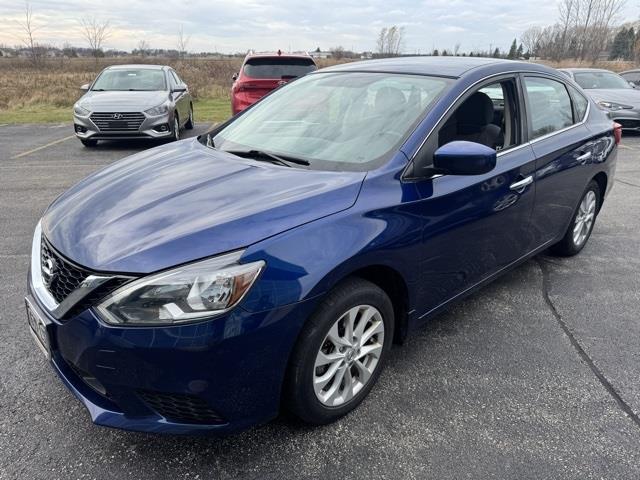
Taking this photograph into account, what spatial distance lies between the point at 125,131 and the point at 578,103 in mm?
7283

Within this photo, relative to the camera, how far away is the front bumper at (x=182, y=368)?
180cm

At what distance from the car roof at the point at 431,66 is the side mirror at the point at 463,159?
27.7 inches

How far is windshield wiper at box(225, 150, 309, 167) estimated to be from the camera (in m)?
2.66

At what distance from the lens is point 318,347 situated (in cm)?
210

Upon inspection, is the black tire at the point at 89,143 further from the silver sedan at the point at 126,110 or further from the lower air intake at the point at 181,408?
the lower air intake at the point at 181,408

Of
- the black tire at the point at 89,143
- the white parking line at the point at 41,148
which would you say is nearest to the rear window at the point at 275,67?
the black tire at the point at 89,143

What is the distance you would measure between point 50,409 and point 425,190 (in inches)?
82.9

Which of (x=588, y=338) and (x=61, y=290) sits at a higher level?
(x=61, y=290)

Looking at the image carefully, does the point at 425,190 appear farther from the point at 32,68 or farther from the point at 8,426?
the point at 32,68

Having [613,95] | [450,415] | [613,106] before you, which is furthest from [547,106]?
[613,95]

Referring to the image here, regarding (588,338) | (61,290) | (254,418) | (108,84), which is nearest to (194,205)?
(61,290)

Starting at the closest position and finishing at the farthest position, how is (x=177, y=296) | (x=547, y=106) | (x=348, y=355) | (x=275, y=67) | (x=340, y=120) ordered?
(x=177, y=296) < (x=348, y=355) < (x=340, y=120) < (x=547, y=106) < (x=275, y=67)

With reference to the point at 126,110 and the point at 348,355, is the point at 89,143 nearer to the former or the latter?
the point at 126,110

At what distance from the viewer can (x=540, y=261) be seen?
442 cm
